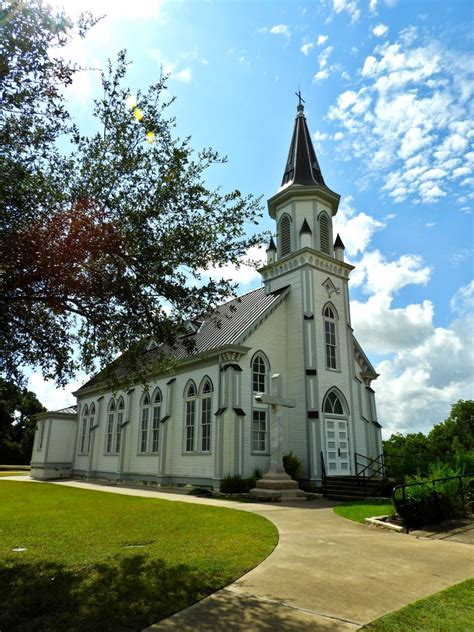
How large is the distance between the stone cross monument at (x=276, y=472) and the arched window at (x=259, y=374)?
2730 millimetres

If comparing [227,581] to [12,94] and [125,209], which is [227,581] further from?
[12,94]

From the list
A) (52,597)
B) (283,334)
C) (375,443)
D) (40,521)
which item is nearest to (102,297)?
(52,597)

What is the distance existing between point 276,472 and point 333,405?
579 cm

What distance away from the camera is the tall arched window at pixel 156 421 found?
25250 millimetres

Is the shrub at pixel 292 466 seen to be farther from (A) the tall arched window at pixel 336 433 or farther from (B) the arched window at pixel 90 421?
(B) the arched window at pixel 90 421

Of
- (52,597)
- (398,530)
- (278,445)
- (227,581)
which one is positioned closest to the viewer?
(52,597)

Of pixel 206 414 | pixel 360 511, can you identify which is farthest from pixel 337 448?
pixel 360 511

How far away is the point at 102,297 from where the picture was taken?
909cm

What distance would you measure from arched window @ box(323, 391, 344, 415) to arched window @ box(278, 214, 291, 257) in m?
7.97

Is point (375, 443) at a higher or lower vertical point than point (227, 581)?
higher

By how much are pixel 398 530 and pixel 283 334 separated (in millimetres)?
13431

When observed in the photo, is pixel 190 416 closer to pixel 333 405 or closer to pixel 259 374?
pixel 259 374

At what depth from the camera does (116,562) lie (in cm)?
704

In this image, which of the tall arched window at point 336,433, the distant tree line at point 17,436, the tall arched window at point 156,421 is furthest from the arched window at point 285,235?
the distant tree line at point 17,436
